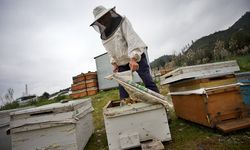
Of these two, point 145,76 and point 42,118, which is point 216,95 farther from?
point 42,118

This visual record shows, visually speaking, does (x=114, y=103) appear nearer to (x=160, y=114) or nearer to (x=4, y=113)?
(x=160, y=114)

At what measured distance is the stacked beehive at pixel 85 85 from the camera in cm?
1159

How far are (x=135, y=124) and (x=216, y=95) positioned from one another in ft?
3.50

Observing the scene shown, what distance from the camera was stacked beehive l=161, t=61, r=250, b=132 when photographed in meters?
2.03

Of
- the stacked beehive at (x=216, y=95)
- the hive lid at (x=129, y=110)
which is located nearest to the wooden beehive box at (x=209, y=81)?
the stacked beehive at (x=216, y=95)

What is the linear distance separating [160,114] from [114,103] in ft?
4.09

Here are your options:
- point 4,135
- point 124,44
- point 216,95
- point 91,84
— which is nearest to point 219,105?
point 216,95

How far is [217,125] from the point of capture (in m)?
2.02

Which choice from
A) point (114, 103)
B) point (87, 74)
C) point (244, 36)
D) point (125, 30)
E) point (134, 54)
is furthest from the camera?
point (244, 36)

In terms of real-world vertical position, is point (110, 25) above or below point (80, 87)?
above

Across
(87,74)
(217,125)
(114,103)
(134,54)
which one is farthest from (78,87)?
(217,125)

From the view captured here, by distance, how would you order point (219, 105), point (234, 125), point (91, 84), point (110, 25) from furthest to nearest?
point (91, 84)
point (110, 25)
point (219, 105)
point (234, 125)

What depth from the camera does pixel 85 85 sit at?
11.8m

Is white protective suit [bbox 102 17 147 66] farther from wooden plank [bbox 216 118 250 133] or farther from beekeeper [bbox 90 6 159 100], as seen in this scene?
wooden plank [bbox 216 118 250 133]
